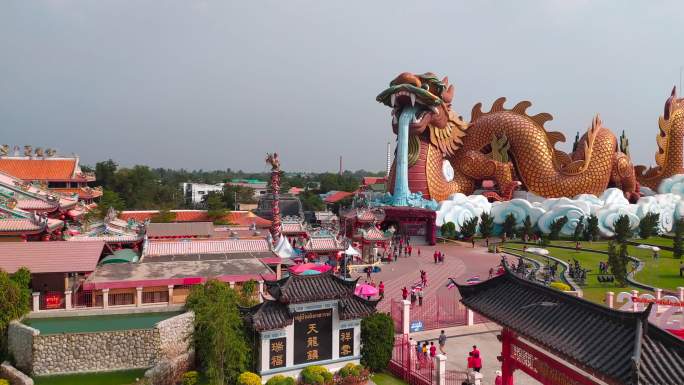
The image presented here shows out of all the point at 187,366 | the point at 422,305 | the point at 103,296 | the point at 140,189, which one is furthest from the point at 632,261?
the point at 140,189

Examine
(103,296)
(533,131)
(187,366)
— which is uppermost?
(533,131)

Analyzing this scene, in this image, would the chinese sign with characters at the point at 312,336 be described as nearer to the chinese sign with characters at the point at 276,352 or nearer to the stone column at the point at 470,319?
the chinese sign with characters at the point at 276,352

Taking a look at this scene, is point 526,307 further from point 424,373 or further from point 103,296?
point 103,296

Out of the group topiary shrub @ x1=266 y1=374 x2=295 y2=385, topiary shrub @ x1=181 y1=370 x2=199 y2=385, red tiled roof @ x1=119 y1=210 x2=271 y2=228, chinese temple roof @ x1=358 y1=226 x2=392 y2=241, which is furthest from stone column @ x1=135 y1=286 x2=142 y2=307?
red tiled roof @ x1=119 y1=210 x2=271 y2=228

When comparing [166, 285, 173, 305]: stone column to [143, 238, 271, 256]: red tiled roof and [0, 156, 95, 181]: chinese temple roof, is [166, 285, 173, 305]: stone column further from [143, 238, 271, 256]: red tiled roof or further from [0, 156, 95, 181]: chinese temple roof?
[0, 156, 95, 181]: chinese temple roof

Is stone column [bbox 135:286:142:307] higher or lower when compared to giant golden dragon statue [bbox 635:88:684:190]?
lower

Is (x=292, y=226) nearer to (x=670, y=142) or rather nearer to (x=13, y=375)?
(x=13, y=375)
